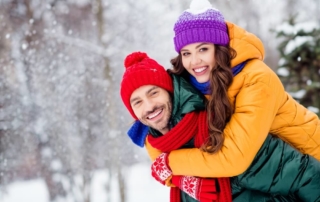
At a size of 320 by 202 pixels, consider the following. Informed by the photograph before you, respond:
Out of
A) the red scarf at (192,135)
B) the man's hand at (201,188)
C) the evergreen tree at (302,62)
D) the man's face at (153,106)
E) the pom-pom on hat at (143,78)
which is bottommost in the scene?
the man's hand at (201,188)

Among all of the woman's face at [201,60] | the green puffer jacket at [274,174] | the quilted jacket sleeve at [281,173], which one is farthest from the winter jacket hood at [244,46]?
the quilted jacket sleeve at [281,173]

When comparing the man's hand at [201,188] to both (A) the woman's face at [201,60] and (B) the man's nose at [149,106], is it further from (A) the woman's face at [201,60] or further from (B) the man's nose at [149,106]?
(A) the woman's face at [201,60]

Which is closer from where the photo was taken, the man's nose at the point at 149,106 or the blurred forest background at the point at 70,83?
the man's nose at the point at 149,106

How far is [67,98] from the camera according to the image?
369 inches

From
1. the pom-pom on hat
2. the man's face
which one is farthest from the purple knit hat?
the man's face

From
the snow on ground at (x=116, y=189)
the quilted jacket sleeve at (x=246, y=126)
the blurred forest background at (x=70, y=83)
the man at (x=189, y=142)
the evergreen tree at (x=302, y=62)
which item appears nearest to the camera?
the quilted jacket sleeve at (x=246, y=126)

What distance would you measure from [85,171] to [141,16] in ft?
13.1

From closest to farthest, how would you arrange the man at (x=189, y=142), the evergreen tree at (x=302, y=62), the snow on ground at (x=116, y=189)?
1. the man at (x=189, y=142)
2. the evergreen tree at (x=302, y=62)
3. the snow on ground at (x=116, y=189)

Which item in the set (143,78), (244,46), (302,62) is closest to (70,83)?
(302,62)

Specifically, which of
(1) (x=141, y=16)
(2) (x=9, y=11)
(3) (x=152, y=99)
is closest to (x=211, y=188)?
(3) (x=152, y=99)

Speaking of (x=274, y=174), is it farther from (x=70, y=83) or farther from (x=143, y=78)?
(x=70, y=83)

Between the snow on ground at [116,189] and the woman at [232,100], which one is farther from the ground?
the woman at [232,100]

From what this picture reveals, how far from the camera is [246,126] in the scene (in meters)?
1.84

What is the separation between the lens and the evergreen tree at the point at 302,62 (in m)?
5.12
